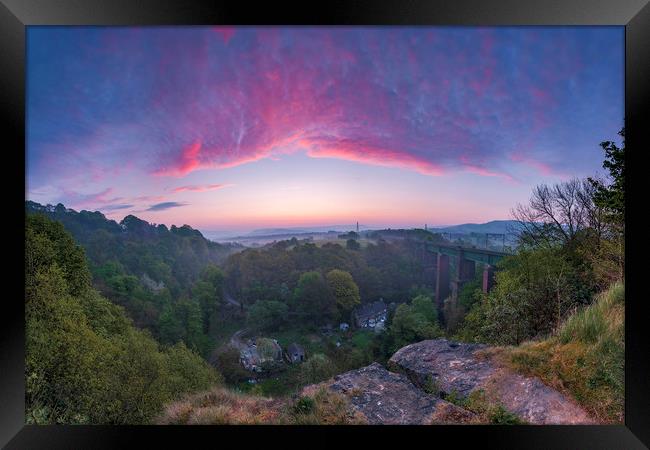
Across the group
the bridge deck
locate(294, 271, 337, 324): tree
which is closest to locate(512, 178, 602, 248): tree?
the bridge deck

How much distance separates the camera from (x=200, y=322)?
580 cm

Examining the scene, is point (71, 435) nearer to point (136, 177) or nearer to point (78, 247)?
point (78, 247)

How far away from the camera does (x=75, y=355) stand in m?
3.30

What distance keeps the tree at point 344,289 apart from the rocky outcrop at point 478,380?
6.35 ft

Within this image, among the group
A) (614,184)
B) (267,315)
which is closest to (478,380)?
(614,184)

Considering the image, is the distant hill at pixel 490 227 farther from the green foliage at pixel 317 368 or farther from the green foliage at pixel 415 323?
the green foliage at pixel 317 368

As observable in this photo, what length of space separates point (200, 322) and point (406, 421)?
481 cm

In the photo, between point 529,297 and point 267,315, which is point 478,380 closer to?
point 529,297

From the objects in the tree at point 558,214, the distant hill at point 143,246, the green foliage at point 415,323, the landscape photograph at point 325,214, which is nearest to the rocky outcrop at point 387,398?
the landscape photograph at point 325,214

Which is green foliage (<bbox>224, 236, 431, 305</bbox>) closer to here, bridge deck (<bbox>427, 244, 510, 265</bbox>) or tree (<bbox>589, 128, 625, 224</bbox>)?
bridge deck (<bbox>427, 244, 510, 265</bbox>)

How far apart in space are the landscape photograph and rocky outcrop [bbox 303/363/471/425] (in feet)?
0.07

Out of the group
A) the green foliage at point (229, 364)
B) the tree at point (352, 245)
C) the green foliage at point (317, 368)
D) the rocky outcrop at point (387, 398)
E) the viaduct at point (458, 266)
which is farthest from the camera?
the green foliage at point (229, 364)

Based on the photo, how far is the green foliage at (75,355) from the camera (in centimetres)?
283

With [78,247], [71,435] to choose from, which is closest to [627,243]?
[71,435]
